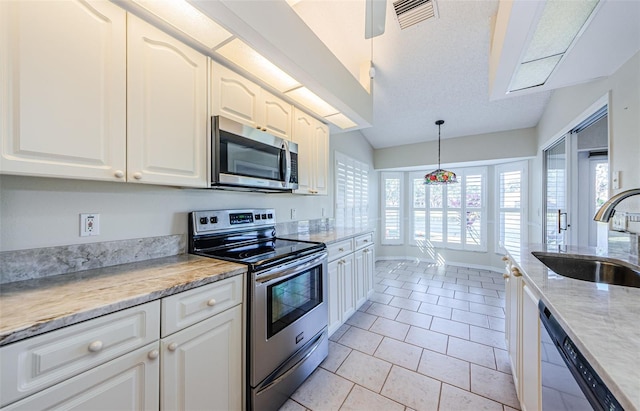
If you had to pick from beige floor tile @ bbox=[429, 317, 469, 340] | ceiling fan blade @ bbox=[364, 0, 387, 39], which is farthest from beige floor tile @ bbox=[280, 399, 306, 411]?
ceiling fan blade @ bbox=[364, 0, 387, 39]

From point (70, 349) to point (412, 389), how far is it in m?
1.87

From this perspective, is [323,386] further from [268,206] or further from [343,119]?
[343,119]

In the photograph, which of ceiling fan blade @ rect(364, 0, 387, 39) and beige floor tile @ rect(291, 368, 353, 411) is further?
ceiling fan blade @ rect(364, 0, 387, 39)

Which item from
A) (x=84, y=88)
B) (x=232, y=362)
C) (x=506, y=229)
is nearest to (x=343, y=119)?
(x=84, y=88)

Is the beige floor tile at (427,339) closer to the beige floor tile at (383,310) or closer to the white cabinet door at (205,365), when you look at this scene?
the beige floor tile at (383,310)

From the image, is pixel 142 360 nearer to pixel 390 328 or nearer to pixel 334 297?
pixel 334 297

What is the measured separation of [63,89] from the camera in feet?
3.22

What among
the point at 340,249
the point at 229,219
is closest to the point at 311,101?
the point at 229,219

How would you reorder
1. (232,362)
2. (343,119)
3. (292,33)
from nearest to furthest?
(232,362) → (292,33) → (343,119)

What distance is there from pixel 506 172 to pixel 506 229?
3.25 ft

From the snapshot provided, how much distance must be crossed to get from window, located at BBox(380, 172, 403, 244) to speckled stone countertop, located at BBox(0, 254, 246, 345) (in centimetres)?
430

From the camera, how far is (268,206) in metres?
2.39

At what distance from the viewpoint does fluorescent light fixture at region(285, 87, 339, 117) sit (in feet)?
6.87

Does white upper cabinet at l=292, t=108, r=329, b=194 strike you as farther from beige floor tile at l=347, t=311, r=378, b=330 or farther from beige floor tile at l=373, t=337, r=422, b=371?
beige floor tile at l=373, t=337, r=422, b=371
